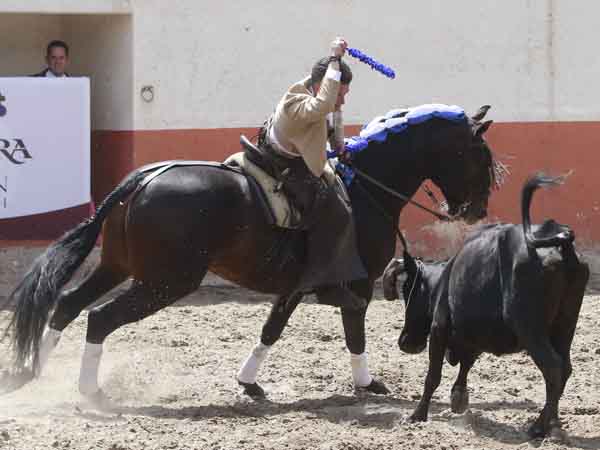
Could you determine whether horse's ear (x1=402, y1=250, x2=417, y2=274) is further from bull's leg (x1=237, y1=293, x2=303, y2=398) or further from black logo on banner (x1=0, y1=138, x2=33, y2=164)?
black logo on banner (x1=0, y1=138, x2=33, y2=164)

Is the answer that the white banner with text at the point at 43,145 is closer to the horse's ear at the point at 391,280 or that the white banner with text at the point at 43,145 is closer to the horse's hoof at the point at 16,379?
the horse's hoof at the point at 16,379

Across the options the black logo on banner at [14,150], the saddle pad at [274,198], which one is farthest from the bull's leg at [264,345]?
the black logo on banner at [14,150]

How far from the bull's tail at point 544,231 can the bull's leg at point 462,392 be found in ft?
3.00

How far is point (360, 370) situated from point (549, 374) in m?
1.67

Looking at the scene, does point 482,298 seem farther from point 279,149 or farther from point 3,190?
point 3,190

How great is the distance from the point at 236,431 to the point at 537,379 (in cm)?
237

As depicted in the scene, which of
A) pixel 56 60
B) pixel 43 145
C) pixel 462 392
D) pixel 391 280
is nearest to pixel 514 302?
pixel 462 392

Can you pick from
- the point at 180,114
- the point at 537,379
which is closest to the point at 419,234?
the point at 180,114

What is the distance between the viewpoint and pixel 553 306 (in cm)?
609

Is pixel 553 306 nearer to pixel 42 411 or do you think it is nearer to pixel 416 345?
pixel 416 345

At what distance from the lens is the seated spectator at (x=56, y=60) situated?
11.0 metres

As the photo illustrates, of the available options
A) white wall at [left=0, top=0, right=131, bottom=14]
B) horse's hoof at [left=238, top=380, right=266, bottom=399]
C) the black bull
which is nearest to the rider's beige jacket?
the black bull

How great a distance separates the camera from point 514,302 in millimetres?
6086

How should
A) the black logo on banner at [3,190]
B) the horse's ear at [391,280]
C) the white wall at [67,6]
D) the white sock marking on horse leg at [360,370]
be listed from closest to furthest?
the horse's ear at [391,280]
the white sock marking on horse leg at [360,370]
the black logo on banner at [3,190]
the white wall at [67,6]
